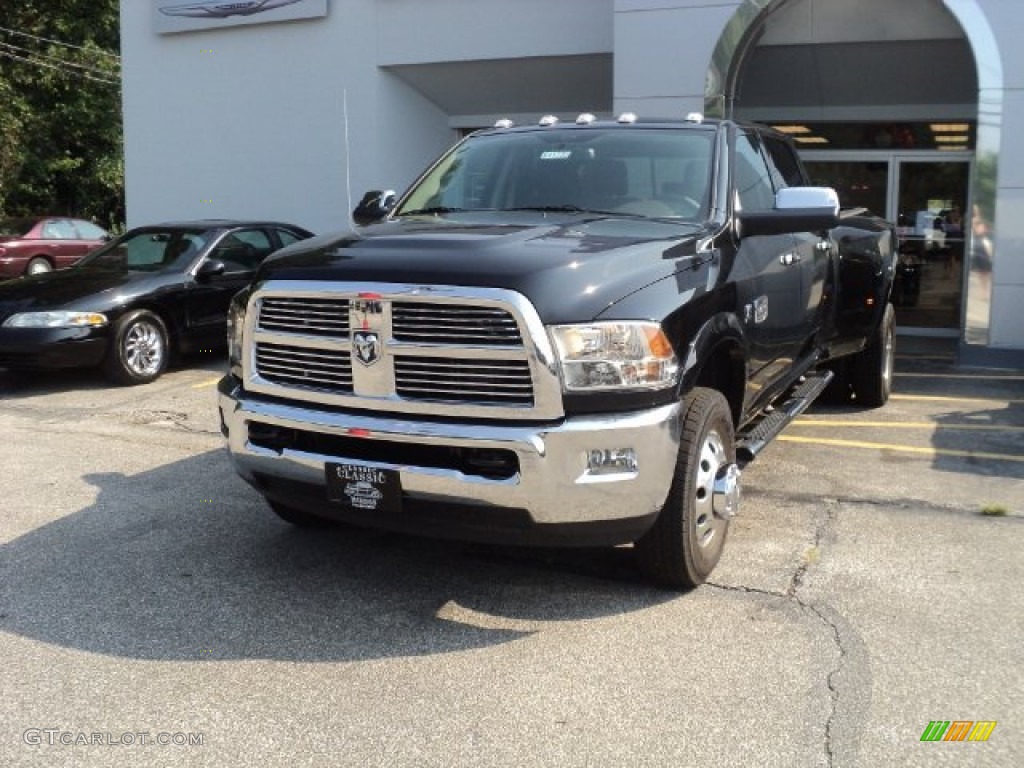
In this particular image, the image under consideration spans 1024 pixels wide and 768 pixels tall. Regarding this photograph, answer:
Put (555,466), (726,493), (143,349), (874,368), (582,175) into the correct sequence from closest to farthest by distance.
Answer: (555,466), (726,493), (582,175), (874,368), (143,349)

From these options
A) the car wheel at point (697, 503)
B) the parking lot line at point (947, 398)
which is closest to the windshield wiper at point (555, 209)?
the car wheel at point (697, 503)

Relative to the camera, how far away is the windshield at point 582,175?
4.98 m

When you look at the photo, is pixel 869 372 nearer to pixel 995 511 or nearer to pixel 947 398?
pixel 947 398

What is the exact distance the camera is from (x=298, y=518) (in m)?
5.07

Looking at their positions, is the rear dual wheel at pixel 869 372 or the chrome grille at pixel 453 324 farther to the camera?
the rear dual wheel at pixel 869 372

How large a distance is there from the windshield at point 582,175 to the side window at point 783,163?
3.64 ft

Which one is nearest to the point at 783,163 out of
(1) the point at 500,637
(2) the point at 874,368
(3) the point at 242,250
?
(2) the point at 874,368

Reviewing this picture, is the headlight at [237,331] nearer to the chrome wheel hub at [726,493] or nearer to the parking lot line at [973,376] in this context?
the chrome wheel hub at [726,493]

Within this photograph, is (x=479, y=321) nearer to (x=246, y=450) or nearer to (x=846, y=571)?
(x=246, y=450)

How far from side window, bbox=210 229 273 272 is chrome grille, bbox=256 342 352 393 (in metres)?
6.47

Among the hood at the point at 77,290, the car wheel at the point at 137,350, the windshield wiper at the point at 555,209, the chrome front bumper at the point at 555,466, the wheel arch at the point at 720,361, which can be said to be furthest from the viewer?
the car wheel at the point at 137,350

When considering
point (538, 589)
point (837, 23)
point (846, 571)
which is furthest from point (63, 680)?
point (837, 23)

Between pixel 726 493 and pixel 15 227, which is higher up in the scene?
pixel 15 227

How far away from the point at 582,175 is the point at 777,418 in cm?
175
